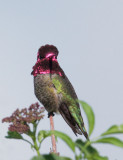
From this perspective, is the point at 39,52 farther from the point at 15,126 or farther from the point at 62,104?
the point at 15,126

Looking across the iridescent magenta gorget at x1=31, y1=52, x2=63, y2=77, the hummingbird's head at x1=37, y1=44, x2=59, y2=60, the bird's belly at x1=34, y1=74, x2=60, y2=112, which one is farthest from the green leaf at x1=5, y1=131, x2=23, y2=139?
the bird's belly at x1=34, y1=74, x2=60, y2=112

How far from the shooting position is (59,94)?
6375mm

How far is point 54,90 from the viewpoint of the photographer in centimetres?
636

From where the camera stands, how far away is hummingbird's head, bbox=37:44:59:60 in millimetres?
5560

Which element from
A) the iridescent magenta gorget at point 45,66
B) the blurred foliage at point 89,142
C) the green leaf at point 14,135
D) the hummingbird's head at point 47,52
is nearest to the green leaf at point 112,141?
the blurred foliage at point 89,142

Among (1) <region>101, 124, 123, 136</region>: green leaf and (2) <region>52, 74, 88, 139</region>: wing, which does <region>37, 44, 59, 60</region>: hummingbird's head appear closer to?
(2) <region>52, 74, 88, 139</region>: wing

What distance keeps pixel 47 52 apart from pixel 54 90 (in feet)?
3.43

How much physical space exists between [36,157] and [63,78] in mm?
4769

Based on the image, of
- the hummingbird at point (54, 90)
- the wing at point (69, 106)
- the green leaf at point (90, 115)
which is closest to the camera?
the green leaf at point (90, 115)

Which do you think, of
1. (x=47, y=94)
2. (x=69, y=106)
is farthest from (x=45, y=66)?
(x=69, y=106)

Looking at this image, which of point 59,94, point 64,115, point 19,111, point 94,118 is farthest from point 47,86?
point 94,118

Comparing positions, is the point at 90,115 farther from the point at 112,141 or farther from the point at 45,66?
the point at 45,66

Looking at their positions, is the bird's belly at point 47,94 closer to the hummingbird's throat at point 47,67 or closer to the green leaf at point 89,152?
the hummingbird's throat at point 47,67

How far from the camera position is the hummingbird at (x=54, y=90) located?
5645 mm
